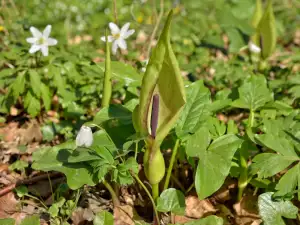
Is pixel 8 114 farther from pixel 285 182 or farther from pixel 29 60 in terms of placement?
pixel 285 182

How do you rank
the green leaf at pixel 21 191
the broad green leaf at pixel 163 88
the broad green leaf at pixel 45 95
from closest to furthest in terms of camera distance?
1. the broad green leaf at pixel 163 88
2. the green leaf at pixel 21 191
3. the broad green leaf at pixel 45 95

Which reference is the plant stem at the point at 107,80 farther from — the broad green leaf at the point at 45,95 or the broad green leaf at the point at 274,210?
the broad green leaf at the point at 274,210

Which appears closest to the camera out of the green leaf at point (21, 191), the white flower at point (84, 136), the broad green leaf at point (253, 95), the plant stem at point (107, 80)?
the white flower at point (84, 136)

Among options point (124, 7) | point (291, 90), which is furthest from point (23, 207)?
point (124, 7)

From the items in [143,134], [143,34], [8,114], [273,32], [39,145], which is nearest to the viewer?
[143,134]

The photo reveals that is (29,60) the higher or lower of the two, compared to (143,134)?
higher

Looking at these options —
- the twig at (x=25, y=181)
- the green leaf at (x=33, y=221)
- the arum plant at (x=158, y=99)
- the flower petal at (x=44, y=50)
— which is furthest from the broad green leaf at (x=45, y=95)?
the arum plant at (x=158, y=99)

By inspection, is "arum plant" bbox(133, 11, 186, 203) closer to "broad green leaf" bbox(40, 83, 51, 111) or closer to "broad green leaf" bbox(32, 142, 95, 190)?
"broad green leaf" bbox(32, 142, 95, 190)
